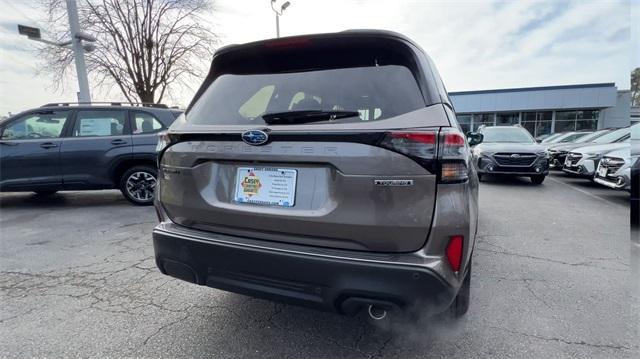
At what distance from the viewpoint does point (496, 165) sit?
8172 mm

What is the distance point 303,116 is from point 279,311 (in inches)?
59.2

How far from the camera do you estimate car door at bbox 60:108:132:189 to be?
5.59 m

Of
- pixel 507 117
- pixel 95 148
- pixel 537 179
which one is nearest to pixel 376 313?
pixel 95 148

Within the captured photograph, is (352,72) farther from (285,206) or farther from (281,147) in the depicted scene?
(285,206)

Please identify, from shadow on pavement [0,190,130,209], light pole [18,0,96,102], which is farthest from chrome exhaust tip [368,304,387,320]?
light pole [18,0,96,102]

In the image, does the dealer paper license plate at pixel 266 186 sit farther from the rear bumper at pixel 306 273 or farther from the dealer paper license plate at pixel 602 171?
the dealer paper license plate at pixel 602 171

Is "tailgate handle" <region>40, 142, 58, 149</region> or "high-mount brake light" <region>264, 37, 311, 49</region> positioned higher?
"high-mount brake light" <region>264, 37, 311, 49</region>

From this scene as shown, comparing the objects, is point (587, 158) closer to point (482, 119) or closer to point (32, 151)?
point (32, 151)

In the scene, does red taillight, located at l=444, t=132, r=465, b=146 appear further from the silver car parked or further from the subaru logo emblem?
the silver car parked

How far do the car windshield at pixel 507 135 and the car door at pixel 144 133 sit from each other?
26.5ft

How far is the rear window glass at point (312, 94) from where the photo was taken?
5.79 ft

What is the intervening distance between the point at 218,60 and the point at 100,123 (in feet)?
15.0

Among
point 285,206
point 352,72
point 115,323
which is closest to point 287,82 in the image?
point 352,72

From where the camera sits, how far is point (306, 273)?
5.50 feet
